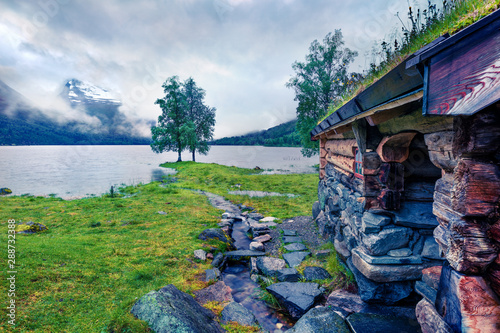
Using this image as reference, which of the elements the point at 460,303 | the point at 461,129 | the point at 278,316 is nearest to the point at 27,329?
the point at 278,316

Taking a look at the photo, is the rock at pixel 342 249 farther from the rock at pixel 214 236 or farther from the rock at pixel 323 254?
the rock at pixel 214 236

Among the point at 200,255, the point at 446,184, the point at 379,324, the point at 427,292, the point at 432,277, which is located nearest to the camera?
the point at 446,184

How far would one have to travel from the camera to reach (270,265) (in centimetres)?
631

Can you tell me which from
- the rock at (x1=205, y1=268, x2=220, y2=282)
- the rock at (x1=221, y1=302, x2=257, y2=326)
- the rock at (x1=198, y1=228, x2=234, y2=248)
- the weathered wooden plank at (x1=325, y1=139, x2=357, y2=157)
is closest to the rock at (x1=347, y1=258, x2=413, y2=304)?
the rock at (x1=221, y1=302, x2=257, y2=326)

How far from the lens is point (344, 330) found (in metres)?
3.53

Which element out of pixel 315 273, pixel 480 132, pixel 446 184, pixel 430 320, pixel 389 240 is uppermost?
pixel 480 132

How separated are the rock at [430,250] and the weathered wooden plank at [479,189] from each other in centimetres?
234

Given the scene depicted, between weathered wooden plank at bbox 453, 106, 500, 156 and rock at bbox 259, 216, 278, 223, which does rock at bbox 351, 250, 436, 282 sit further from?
rock at bbox 259, 216, 278, 223

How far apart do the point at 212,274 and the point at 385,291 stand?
145 inches

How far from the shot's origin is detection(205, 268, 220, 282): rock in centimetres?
553

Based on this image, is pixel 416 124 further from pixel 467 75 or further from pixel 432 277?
pixel 432 277

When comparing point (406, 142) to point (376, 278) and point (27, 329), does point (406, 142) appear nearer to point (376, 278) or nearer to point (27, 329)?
point (376, 278)

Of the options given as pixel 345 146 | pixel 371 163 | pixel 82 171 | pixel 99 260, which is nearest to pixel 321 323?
pixel 371 163

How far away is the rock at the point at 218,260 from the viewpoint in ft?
20.7
